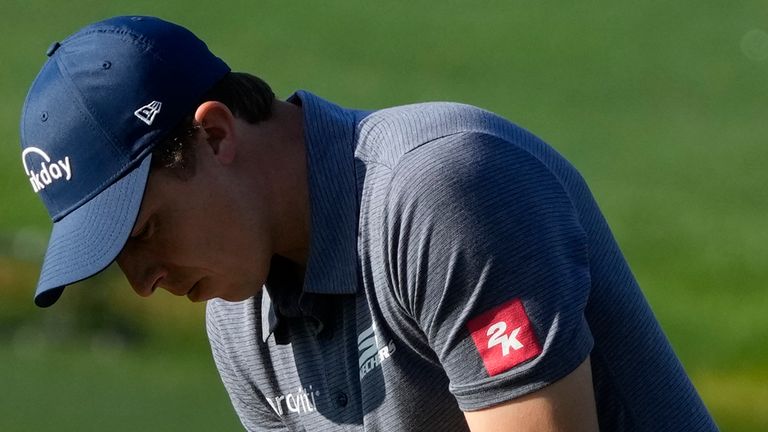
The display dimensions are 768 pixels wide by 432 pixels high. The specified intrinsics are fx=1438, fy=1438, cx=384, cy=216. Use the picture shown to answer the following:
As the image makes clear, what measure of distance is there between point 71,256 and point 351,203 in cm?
34

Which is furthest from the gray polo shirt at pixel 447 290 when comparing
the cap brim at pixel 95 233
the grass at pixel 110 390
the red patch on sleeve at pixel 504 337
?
the grass at pixel 110 390

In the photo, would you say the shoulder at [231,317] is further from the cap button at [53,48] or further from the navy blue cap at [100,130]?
the cap button at [53,48]

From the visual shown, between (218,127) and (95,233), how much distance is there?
0.19 m

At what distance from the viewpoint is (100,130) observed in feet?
5.57

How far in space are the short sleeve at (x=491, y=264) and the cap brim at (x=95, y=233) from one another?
306 millimetres

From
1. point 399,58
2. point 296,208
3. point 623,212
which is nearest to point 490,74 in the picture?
point 399,58

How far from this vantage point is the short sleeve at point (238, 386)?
207cm

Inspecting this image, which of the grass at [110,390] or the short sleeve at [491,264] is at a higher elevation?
the short sleeve at [491,264]

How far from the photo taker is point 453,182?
62.7 inches

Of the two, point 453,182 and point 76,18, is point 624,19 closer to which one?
point 76,18

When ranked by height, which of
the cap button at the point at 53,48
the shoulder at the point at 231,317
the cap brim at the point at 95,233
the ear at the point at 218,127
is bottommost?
the shoulder at the point at 231,317

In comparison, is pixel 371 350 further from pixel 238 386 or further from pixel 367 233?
pixel 238 386

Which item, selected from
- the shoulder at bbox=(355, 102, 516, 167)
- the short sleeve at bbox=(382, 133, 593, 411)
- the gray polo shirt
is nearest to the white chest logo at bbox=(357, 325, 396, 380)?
the gray polo shirt

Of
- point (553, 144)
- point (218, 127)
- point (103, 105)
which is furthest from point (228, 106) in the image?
point (553, 144)
